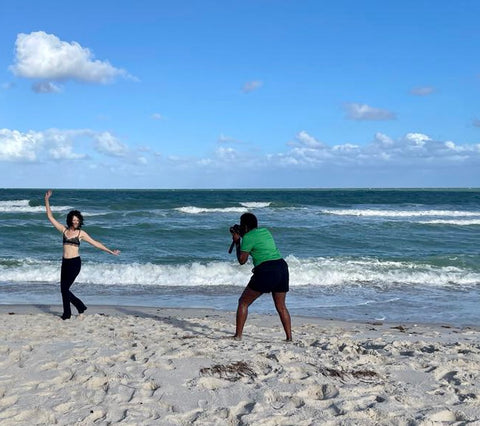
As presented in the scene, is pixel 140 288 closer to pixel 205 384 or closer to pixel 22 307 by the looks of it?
pixel 22 307

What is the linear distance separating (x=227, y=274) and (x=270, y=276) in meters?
7.55

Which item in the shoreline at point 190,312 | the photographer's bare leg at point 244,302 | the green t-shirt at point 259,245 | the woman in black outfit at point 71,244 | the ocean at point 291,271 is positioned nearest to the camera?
the green t-shirt at point 259,245

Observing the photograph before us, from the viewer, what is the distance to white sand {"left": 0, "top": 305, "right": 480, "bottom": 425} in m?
3.84

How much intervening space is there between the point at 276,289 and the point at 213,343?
968mm

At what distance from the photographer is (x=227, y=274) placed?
1337 cm

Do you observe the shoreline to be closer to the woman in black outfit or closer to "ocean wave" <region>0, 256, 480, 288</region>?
the woman in black outfit

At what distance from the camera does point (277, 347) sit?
5.80 metres

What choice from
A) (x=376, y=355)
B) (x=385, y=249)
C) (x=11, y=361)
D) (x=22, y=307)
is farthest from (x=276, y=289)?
(x=385, y=249)

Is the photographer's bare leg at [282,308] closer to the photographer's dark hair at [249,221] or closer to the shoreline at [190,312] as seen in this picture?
the photographer's dark hair at [249,221]

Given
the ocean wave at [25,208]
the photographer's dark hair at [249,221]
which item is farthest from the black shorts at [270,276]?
the ocean wave at [25,208]

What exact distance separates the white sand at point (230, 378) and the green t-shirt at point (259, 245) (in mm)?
1012

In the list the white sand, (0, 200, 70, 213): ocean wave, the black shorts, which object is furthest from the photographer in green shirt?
(0, 200, 70, 213): ocean wave

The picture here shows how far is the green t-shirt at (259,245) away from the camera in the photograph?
582cm

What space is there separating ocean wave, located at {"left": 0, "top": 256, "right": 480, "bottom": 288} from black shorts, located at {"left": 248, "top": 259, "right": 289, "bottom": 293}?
660cm
